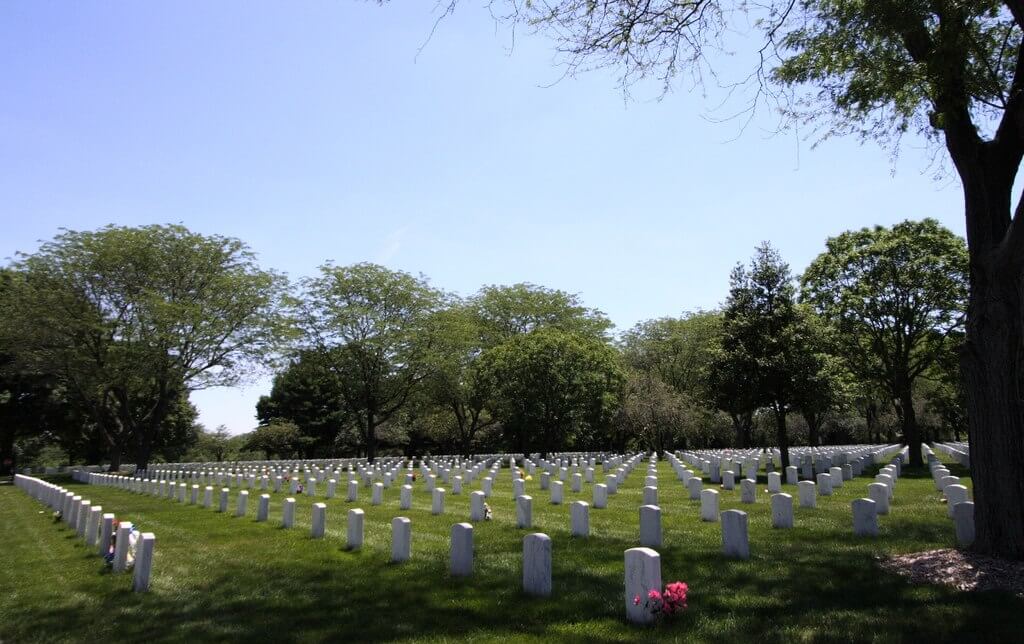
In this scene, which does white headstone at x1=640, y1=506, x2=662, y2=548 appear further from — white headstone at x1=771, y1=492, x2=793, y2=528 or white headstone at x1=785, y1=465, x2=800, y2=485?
white headstone at x1=785, y1=465, x2=800, y2=485

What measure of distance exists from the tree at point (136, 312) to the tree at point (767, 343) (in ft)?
82.0

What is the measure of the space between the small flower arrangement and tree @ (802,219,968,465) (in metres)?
24.0

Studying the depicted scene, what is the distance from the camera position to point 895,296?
25.6 meters

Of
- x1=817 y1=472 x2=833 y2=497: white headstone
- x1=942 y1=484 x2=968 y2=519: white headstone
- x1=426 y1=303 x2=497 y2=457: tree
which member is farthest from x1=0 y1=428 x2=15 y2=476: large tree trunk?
x1=942 y1=484 x2=968 y2=519: white headstone

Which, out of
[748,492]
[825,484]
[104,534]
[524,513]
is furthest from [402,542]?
[825,484]

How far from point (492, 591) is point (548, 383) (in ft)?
100

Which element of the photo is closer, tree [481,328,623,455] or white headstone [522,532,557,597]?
white headstone [522,532,557,597]

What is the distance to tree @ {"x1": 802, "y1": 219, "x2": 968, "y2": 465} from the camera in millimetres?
24766

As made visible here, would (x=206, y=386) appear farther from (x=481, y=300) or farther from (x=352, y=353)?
(x=481, y=300)

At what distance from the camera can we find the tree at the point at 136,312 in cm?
3102

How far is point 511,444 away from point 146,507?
118 feet

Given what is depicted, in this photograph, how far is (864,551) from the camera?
311 inches

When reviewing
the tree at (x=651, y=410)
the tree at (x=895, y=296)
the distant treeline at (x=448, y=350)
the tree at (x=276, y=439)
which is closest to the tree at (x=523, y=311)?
the distant treeline at (x=448, y=350)

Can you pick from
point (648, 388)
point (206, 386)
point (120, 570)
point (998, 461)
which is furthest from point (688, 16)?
point (648, 388)
